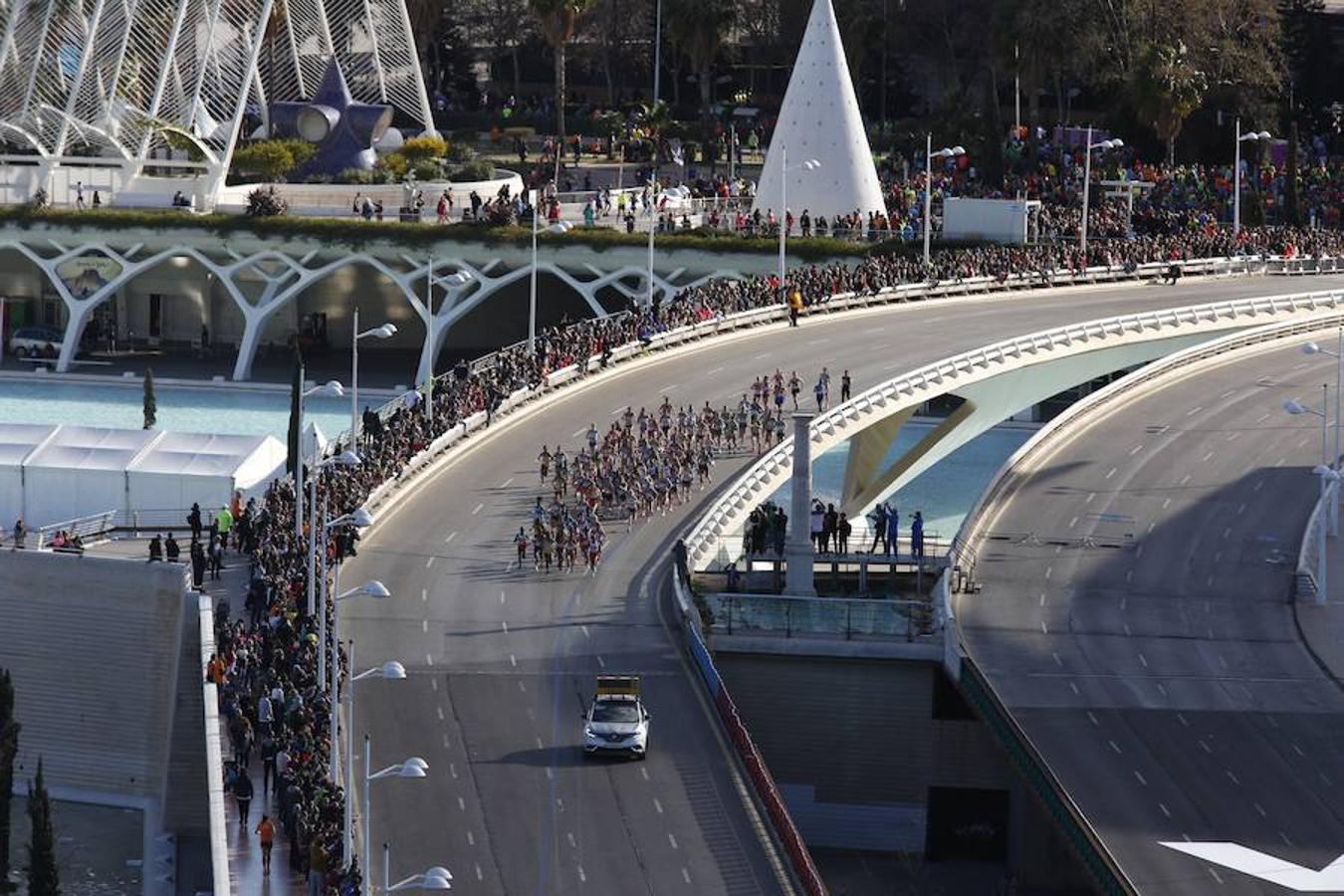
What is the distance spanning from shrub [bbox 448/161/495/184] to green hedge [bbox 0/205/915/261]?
6.81m

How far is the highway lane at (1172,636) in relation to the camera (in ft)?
170

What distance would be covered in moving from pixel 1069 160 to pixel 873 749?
55217 mm

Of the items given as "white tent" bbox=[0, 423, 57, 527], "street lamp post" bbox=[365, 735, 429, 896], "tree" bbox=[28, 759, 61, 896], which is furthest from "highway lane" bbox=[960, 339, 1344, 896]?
"white tent" bbox=[0, 423, 57, 527]

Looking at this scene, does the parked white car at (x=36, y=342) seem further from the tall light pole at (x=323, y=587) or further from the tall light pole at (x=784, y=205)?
the tall light pole at (x=323, y=587)

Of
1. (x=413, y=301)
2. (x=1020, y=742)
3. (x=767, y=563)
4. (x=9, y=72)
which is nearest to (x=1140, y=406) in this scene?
(x=767, y=563)

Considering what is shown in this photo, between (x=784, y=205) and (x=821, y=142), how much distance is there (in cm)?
926

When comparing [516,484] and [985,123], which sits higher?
[985,123]

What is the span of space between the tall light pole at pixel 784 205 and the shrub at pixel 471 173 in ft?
38.5

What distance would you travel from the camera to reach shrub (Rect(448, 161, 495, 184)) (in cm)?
10926

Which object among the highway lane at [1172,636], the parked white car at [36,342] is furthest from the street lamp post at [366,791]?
the parked white car at [36,342]

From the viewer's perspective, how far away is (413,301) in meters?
101

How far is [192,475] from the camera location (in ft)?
228

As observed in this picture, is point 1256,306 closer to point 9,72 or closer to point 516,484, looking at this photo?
point 516,484

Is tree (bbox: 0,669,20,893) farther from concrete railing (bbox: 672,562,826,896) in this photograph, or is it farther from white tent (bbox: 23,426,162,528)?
white tent (bbox: 23,426,162,528)
